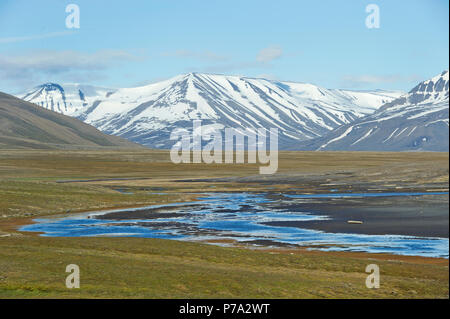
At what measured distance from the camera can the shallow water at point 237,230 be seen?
46562 millimetres

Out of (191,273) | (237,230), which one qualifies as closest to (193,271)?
(191,273)

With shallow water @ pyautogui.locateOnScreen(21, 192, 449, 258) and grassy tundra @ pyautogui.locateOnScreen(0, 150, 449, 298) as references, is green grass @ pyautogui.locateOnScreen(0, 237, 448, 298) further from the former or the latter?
shallow water @ pyautogui.locateOnScreen(21, 192, 449, 258)

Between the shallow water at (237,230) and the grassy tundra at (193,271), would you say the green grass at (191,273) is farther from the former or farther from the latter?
the shallow water at (237,230)

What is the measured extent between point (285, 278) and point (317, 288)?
2413mm

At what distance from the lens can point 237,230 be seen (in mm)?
57219

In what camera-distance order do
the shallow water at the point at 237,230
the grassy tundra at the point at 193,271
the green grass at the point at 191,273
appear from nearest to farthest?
the green grass at the point at 191,273
the grassy tundra at the point at 193,271
the shallow water at the point at 237,230

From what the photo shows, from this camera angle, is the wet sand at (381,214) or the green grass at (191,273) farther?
the wet sand at (381,214)

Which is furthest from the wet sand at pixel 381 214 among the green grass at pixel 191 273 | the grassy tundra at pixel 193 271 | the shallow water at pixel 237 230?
the green grass at pixel 191 273

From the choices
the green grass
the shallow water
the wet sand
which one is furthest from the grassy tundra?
the wet sand

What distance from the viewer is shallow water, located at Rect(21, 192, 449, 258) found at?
153 feet

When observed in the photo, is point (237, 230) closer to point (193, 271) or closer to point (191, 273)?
point (193, 271)

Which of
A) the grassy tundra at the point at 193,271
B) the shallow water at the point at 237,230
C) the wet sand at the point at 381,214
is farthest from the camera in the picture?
the wet sand at the point at 381,214
